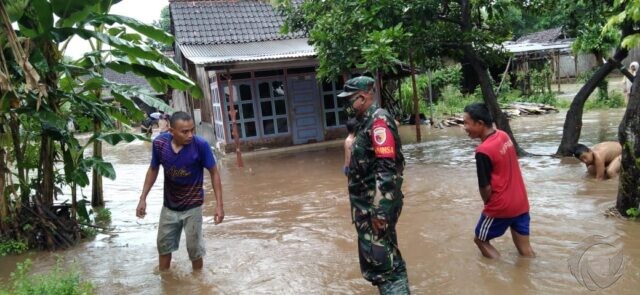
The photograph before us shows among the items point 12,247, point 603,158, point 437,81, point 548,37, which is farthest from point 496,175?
point 548,37

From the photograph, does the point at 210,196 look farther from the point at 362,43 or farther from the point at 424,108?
the point at 424,108

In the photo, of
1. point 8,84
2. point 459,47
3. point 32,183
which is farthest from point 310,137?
point 8,84

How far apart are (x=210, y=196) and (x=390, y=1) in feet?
15.6

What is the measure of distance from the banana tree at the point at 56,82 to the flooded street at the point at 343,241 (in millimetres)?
925

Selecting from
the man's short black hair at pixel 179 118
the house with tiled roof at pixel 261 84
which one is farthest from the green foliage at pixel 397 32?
the man's short black hair at pixel 179 118

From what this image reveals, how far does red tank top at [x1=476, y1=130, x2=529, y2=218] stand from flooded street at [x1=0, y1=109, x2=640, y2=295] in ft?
1.87

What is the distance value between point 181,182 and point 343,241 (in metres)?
2.02

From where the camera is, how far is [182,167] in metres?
4.61

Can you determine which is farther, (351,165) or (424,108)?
(424,108)

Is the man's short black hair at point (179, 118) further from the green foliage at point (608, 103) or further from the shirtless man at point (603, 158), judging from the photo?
the green foliage at point (608, 103)

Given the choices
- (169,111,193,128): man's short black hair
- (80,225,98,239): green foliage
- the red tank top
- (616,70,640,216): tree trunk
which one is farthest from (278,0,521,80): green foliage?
(80,225,98,239): green foliage

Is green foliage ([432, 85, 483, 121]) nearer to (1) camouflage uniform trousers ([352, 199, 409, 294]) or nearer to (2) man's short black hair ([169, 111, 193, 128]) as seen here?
(2) man's short black hair ([169, 111, 193, 128])

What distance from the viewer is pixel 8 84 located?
479cm

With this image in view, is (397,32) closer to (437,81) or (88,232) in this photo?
(88,232)
